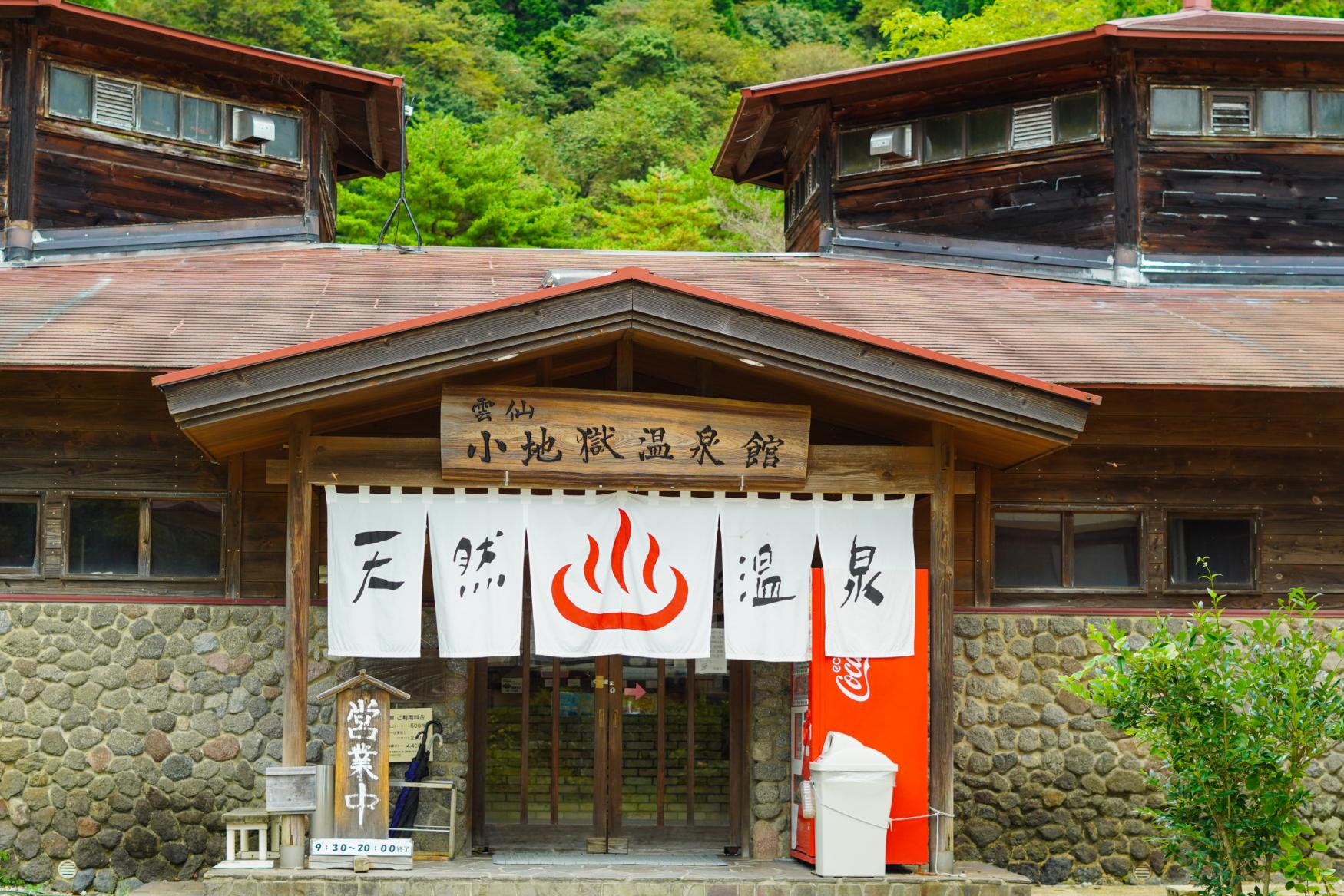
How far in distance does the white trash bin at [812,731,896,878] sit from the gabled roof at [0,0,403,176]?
28.9ft

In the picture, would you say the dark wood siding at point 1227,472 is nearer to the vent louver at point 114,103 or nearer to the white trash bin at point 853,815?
the white trash bin at point 853,815

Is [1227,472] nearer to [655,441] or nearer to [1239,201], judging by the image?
[1239,201]

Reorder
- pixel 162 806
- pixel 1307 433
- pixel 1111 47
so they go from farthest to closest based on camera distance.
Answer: pixel 1111 47
pixel 1307 433
pixel 162 806

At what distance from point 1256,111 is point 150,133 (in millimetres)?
10880

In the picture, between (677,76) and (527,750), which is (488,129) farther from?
(527,750)

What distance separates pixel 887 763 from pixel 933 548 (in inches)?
60.7

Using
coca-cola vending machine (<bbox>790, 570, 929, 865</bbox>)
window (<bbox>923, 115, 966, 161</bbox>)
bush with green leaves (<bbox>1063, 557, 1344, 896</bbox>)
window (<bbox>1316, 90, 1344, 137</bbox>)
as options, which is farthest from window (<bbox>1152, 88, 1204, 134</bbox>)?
bush with green leaves (<bbox>1063, 557, 1344, 896</bbox>)

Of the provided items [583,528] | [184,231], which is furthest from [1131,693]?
[184,231]

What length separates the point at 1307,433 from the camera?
11.6 meters

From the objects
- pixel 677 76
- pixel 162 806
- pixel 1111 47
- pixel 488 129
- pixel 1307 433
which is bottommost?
pixel 162 806

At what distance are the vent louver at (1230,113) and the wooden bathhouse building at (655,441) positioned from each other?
0.11 feet

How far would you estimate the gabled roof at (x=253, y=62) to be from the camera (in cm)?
1299

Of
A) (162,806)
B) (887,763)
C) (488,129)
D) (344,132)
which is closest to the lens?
(887,763)

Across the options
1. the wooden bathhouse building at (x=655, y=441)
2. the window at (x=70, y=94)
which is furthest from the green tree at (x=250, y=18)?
the wooden bathhouse building at (x=655, y=441)
